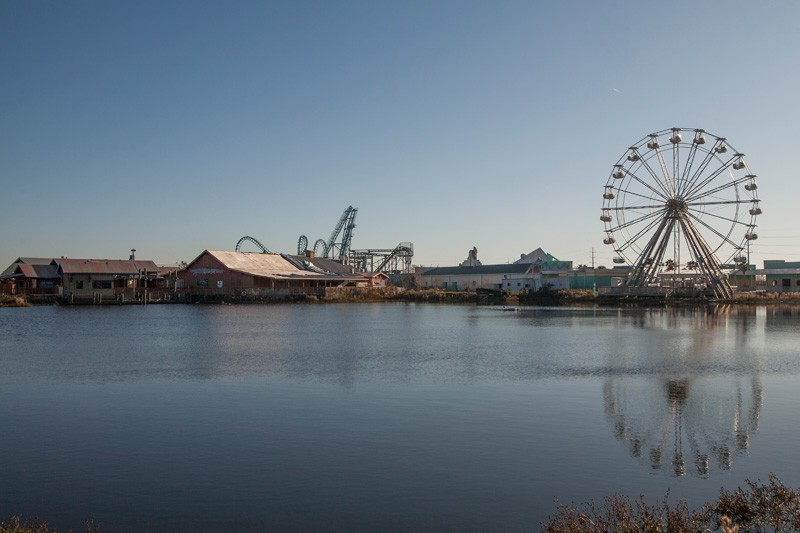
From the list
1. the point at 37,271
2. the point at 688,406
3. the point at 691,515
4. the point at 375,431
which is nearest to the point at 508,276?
the point at 37,271

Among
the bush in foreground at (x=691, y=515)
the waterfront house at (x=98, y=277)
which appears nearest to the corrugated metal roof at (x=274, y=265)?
the waterfront house at (x=98, y=277)

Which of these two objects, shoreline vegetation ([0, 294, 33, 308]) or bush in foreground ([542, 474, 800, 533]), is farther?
shoreline vegetation ([0, 294, 33, 308])

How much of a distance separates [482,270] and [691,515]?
3746 inches

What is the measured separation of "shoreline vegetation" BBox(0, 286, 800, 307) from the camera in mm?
68438

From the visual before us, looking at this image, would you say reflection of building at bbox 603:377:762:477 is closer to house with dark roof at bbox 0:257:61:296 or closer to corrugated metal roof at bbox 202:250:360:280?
corrugated metal roof at bbox 202:250:360:280

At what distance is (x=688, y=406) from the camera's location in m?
17.2

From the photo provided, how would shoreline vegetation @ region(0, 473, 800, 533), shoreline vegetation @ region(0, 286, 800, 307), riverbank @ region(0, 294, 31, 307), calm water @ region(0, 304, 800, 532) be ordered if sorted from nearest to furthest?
1. shoreline vegetation @ region(0, 473, 800, 533)
2. calm water @ region(0, 304, 800, 532)
3. riverbank @ region(0, 294, 31, 307)
4. shoreline vegetation @ region(0, 286, 800, 307)

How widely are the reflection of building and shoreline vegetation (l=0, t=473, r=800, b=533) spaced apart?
6.22ft

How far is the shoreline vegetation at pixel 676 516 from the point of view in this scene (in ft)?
27.9

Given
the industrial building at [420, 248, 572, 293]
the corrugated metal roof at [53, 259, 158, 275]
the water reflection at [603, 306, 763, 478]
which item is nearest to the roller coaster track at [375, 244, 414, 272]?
the industrial building at [420, 248, 572, 293]

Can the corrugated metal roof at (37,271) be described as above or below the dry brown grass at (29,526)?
above

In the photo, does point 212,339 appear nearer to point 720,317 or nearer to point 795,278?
point 720,317

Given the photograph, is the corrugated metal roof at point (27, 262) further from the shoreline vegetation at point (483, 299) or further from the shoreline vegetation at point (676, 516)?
the shoreline vegetation at point (676, 516)

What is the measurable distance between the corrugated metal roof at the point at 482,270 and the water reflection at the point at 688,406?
216 feet
